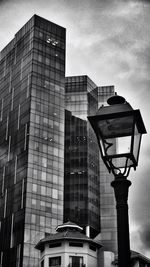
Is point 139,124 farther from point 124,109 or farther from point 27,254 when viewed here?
point 27,254

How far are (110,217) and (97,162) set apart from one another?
54.3 ft

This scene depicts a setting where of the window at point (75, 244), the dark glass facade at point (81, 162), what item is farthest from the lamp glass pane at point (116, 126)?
the dark glass facade at point (81, 162)

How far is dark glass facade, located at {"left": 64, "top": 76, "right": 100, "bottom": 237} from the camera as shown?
12331 centimetres

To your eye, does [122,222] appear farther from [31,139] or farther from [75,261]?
[31,139]

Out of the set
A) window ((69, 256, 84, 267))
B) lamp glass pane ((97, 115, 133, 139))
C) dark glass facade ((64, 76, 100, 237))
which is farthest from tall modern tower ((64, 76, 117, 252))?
lamp glass pane ((97, 115, 133, 139))

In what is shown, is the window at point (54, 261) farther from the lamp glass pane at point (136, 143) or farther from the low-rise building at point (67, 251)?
the lamp glass pane at point (136, 143)

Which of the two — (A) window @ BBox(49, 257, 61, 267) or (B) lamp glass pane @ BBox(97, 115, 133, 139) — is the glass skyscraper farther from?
(B) lamp glass pane @ BBox(97, 115, 133, 139)

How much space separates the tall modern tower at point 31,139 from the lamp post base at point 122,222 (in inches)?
3646

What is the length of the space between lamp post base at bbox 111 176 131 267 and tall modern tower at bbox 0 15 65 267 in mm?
92618

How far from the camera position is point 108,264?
103 metres

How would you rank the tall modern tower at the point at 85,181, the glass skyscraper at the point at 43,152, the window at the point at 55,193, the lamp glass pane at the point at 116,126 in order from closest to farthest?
1. the lamp glass pane at the point at 116,126
2. the glass skyscraper at the point at 43,152
3. the window at the point at 55,193
4. the tall modern tower at the point at 85,181

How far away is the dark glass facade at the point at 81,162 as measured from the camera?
123312 mm

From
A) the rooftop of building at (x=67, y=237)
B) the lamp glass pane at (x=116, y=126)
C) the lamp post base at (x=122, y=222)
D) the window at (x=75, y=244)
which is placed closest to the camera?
the lamp post base at (x=122, y=222)

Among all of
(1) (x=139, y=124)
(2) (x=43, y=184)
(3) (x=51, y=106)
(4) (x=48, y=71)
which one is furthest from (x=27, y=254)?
(1) (x=139, y=124)
